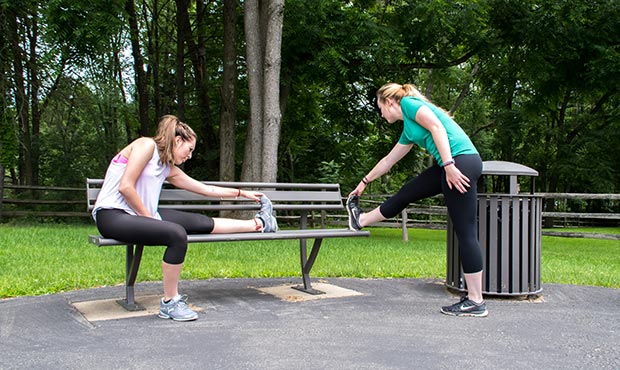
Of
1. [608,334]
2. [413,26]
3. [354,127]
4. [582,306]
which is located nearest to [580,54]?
[413,26]

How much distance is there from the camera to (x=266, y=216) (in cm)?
485

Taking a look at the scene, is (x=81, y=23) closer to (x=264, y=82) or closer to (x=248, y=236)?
(x=264, y=82)

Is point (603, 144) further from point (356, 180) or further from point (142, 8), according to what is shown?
point (142, 8)

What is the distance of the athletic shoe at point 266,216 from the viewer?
484 cm

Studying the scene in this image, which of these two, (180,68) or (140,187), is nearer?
(140,187)

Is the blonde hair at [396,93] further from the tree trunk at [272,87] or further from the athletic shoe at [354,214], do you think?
the tree trunk at [272,87]

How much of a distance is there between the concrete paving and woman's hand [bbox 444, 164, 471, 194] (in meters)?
0.96

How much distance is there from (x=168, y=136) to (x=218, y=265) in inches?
125

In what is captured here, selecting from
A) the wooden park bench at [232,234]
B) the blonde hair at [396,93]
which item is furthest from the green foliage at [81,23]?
the blonde hair at [396,93]

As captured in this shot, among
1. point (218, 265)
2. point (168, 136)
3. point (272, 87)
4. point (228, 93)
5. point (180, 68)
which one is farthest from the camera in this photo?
point (180, 68)

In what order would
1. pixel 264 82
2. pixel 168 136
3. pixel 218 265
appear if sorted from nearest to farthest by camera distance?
pixel 168 136 < pixel 218 265 < pixel 264 82

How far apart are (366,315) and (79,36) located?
8333 millimetres

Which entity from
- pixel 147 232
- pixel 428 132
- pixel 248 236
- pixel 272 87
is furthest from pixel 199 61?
pixel 147 232

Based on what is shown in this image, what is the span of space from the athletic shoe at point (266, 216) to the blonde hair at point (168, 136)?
904 mm
